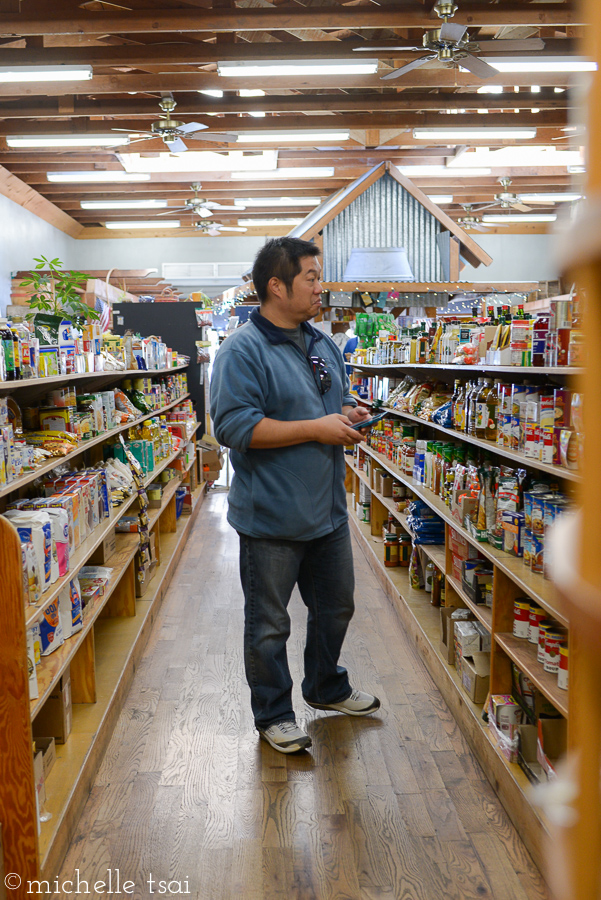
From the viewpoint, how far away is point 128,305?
32.0 feet

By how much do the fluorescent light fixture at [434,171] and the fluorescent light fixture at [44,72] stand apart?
617cm

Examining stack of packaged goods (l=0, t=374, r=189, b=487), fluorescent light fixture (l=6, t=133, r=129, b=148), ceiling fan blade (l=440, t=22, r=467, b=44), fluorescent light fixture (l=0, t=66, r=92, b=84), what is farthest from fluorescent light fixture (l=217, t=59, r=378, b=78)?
stack of packaged goods (l=0, t=374, r=189, b=487)

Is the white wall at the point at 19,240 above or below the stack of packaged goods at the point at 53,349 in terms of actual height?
above

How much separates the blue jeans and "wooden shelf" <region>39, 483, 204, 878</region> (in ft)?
2.24

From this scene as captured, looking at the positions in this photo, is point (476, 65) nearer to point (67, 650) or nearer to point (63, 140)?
point (63, 140)

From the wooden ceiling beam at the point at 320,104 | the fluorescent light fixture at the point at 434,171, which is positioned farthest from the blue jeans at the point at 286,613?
the fluorescent light fixture at the point at 434,171

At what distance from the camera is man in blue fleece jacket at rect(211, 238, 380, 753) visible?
298 cm

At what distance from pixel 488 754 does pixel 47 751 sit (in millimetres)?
1704

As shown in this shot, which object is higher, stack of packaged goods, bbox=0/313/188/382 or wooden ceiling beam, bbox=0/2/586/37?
wooden ceiling beam, bbox=0/2/586/37

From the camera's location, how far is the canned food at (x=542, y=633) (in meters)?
2.65

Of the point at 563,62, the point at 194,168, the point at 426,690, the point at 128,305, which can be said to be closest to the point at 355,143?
the point at 194,168

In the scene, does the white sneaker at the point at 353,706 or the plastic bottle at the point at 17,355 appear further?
the white sneaker at the point at 353,706

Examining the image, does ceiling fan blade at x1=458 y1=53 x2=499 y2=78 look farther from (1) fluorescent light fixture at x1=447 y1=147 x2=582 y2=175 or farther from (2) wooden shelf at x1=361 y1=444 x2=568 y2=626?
(1) fluorescent light fixture at x1=447 y1=147 x2=582 y2=175

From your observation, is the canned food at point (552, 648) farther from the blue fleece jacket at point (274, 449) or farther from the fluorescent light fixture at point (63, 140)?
the fluorescent light fixture at point (63, 140)
